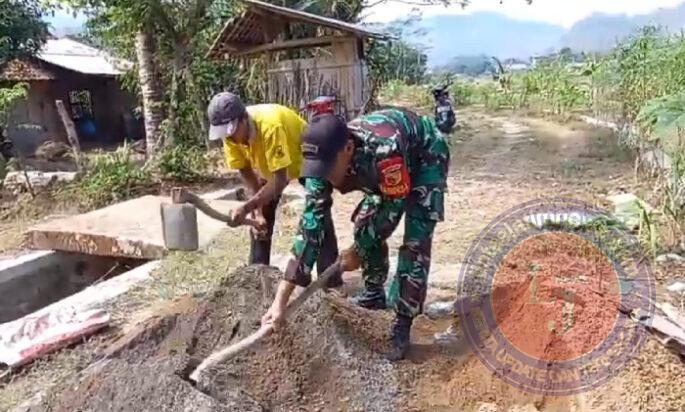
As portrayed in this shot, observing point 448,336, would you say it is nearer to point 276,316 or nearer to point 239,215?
point 276,316

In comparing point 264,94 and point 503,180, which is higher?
point 264,94

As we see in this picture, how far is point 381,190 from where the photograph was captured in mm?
2746

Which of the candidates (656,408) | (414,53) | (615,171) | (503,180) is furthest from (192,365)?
(414,53)

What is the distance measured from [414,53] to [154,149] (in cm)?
1054

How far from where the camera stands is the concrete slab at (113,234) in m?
5.38

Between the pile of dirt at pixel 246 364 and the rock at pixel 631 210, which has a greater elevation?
the rock at pixel 631 210

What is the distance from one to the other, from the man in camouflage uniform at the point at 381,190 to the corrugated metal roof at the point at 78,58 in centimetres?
1262

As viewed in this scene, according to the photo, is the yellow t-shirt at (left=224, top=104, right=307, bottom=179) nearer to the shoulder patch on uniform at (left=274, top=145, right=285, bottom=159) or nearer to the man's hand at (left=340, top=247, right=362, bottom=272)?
the shoulder patch on uniform at (left=274, top=145, right=285, bottom=159)

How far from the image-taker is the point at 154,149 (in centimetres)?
925

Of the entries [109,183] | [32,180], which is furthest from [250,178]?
[32,180]

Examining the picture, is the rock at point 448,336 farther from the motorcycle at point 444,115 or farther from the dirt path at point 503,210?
the motorcycle at point 444,115

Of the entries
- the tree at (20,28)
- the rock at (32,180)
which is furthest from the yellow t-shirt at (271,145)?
the tree at (20,28)

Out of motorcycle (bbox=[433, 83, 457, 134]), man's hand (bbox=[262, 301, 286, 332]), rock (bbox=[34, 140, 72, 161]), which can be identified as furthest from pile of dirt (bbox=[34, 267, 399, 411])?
rock (bbox=[34, 140, 72, 161])

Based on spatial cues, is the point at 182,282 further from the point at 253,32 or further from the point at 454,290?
the point at 253,32
